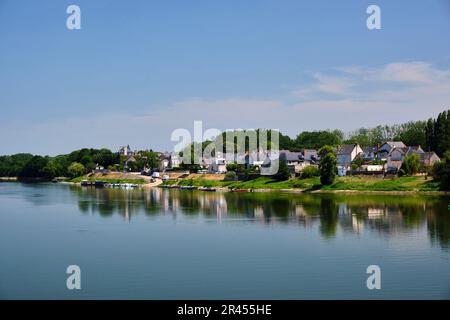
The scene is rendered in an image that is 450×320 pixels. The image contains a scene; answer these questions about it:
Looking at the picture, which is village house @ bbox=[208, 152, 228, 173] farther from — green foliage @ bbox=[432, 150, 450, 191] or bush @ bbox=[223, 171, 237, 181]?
green foliage @ bbox=[432, 150, 450, 191]

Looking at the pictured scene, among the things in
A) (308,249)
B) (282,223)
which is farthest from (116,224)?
(308,249)

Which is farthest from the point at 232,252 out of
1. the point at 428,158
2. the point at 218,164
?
the point at 218,164

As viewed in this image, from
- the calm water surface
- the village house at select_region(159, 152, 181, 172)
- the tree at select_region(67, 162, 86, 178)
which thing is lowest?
the calm water surface

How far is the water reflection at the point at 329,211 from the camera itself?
71.1 ft

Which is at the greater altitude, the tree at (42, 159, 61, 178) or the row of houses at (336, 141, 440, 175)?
the row of houses at (336, 141, 440, 175)

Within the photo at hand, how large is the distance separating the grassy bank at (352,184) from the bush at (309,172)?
48 cm

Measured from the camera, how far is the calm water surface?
13.0 meters

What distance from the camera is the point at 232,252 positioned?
17250 mm

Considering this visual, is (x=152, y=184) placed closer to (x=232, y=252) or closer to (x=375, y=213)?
(x=375, y=213)

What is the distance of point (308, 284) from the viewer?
522 inches

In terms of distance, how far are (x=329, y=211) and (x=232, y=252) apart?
1167 centimetres

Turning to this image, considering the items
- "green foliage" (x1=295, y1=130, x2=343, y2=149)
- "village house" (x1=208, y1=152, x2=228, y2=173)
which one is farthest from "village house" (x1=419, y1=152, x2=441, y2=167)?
"green foliage" (x1=295, y1=130, x2=343, y2=149)

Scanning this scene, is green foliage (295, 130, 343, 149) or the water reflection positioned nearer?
the water reflection

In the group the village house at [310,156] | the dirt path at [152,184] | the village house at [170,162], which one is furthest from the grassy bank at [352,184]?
the village house at [170,162]
